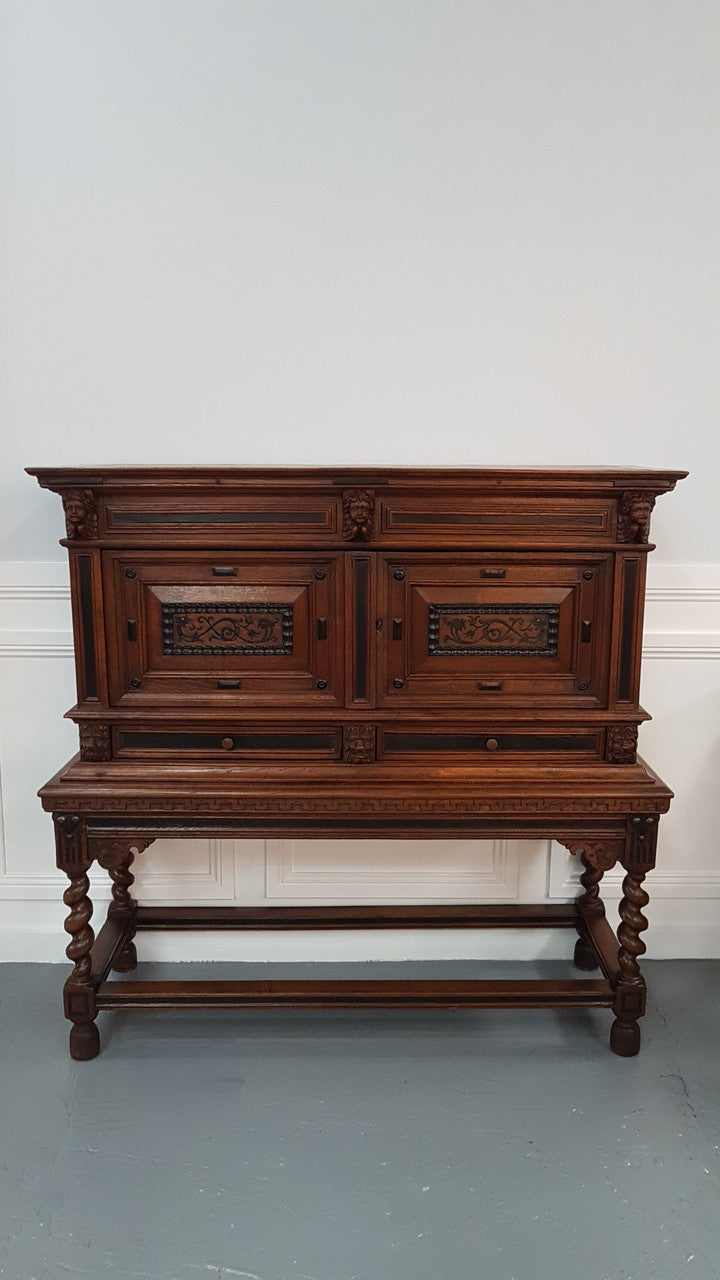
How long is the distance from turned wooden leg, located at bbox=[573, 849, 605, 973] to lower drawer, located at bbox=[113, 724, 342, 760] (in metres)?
1.07

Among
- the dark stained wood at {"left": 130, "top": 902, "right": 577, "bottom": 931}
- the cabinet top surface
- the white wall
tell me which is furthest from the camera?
the dark stained wood at {"left": 130, "top": 902, "right": 577, "bottom": 931}

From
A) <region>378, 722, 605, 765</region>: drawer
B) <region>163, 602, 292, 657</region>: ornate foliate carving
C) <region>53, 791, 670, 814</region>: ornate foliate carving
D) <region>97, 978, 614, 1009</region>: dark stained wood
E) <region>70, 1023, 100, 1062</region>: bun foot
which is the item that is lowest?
<region>70, 1023, 100, 1062</region>: bun foot

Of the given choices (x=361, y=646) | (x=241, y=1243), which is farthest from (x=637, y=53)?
(x=241, y=1243)

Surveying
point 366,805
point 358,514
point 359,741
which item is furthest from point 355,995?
point 358,514

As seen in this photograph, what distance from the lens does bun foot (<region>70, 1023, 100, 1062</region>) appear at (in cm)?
246

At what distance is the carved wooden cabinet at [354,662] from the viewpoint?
228 cm

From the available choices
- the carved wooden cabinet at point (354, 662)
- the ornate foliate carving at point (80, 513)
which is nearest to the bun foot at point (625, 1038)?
the carved wooden cabinet at point (354, 662)

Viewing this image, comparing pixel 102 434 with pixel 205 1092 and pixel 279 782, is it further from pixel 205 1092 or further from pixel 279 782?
pixel 205 1092

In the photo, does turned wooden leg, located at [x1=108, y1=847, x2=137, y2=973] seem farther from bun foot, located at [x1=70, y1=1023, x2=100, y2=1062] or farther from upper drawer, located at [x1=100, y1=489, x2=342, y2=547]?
upper drawer, located at [x1=100, y1=489, x2=342, y2=547]

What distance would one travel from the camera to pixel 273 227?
2.65m

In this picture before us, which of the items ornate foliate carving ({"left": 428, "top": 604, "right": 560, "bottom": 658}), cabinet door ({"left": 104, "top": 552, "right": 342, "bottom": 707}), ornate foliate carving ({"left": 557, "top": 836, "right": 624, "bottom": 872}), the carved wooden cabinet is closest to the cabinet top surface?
the carved wooden cabinet

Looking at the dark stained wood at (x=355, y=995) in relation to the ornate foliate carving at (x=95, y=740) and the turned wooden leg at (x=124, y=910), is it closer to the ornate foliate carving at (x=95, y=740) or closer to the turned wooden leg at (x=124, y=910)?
the turned wooden leg at (x=124, y=910)

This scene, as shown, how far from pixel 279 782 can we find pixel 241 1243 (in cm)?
104

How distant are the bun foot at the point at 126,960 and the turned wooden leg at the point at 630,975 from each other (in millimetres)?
1553
